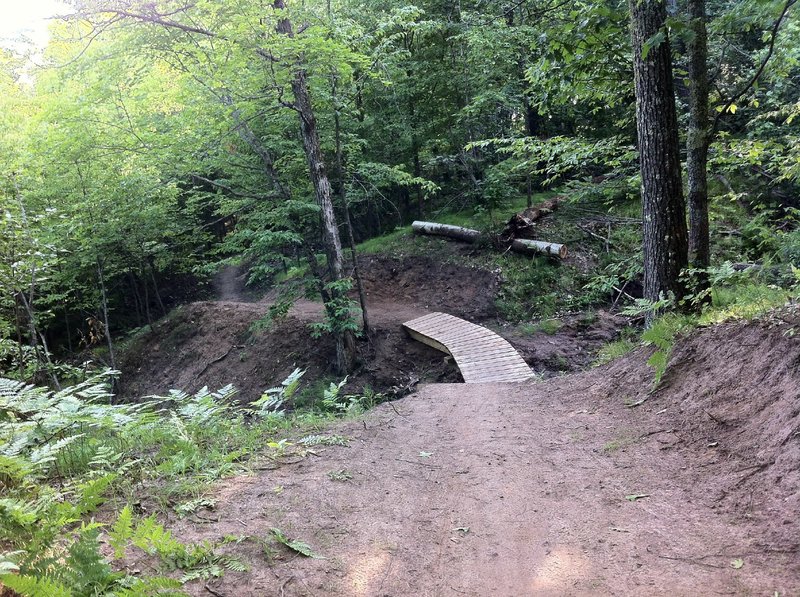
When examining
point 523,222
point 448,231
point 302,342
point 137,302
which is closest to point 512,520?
point 302,342

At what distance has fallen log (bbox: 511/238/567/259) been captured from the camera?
46.9 feet

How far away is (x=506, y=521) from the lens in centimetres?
340

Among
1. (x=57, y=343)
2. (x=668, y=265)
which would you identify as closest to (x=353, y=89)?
(x=668, y=265)

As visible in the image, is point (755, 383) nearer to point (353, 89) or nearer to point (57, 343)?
point (353, 89)

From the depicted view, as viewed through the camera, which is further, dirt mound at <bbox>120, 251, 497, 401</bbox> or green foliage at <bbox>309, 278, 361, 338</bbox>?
dirt mound at <bbox>120, 251, 497, 401</bbox>

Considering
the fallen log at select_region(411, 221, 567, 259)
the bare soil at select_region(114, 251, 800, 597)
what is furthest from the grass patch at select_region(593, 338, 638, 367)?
the fallen log at select_region(411, 221, 567, 259)

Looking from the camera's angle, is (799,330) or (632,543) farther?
(799,330)

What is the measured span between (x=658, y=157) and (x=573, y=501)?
455cm

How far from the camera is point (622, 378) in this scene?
6031 millimetres

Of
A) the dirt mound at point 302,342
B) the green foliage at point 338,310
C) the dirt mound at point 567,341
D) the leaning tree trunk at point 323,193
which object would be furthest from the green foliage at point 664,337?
the leaning tree trunk at point 323,193

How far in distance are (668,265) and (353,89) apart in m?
9.32

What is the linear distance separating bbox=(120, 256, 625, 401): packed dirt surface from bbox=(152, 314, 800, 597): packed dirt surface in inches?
230

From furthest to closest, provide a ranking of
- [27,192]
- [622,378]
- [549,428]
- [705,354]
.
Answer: [27,192] < [622,378] < [549,428] < [705,354]

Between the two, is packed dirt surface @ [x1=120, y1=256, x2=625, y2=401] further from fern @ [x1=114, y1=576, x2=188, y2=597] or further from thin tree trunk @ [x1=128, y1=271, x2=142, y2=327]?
fern @ [x1=114, y1=576, x2=188, y2=597]
